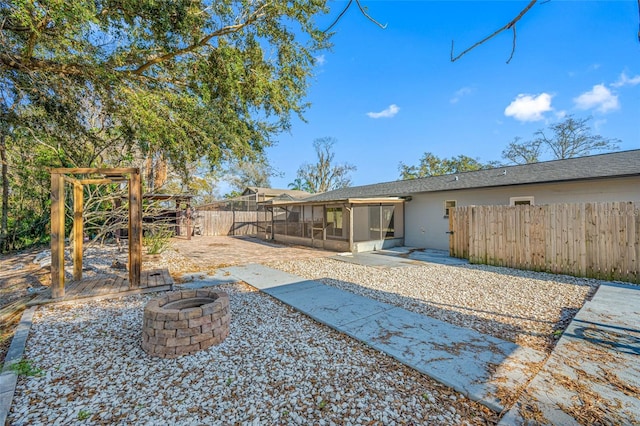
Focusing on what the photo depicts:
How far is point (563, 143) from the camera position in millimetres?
22953

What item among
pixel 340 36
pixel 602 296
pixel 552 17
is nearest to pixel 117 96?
pixel 340 36

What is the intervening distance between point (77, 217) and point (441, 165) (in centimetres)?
2767

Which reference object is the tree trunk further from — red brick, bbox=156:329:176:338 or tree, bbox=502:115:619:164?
tree, bbox=502:115:619:164

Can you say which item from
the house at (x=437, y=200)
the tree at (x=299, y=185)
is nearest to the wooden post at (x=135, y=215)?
the house at (x=437, y=200)

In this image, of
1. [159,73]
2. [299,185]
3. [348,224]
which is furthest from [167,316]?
[299,185]

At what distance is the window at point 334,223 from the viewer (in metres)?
12.5

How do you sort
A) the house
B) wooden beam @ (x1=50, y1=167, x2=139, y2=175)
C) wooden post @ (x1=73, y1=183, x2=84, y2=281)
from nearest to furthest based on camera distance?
wooden beam @ (x1=50, y1=167, x2=139, y2=175) < wooden post @ (x1=73, y1=183, x2=84, y2=281) < the house

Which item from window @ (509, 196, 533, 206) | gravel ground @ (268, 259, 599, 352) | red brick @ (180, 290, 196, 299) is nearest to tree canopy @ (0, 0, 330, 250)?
red brick @ (180, 290, 196, 299)

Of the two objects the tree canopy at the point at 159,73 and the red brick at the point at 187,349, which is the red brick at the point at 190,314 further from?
the tree canopy at the point at 159,73

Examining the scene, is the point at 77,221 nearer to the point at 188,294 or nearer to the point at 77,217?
the point at 77,217

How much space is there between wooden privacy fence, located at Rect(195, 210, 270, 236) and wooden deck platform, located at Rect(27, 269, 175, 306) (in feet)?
42.9

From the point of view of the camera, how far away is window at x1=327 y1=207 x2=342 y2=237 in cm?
1248

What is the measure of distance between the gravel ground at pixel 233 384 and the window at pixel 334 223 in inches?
355

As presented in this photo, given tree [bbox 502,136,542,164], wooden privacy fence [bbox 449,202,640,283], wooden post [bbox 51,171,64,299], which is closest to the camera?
wooden post [bbox 51,171,64,299]
